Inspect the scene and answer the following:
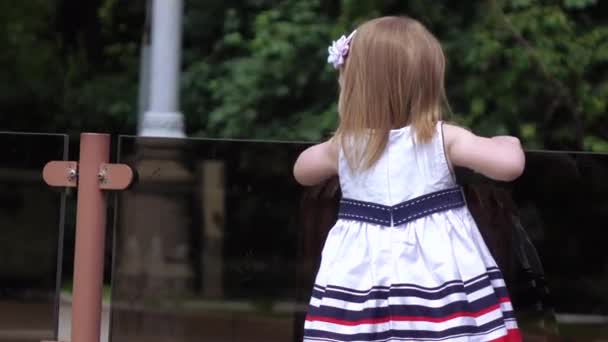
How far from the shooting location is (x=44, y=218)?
3.11 metres

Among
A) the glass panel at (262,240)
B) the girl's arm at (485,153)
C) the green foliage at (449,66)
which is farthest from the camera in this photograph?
the green foliage at (449,66)

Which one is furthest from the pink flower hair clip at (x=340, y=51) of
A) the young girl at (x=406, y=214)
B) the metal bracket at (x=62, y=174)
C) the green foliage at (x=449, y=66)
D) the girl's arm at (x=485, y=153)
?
the green foliage at (x=449, y=66)

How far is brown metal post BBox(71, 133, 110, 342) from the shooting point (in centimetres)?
296

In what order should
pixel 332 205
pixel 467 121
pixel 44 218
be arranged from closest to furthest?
pixel 332 205 < pixel 44 218 < pixel 467 121

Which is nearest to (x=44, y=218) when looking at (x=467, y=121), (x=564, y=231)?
(x=564, y=231)

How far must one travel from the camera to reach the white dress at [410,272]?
93.4 inches

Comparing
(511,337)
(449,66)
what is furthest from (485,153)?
(449,66)

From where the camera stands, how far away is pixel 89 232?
296 cm

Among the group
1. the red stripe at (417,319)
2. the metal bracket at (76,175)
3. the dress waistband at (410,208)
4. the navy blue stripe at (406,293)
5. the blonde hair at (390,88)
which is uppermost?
the blonde hair at (390,88)

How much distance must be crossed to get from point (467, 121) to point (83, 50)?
19.7 feet

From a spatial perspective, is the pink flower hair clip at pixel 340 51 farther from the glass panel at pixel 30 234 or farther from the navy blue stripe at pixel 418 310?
the glass panel at pixel 30 234

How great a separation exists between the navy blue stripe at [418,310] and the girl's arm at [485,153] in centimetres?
28

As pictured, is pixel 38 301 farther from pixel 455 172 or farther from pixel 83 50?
pixel 83 50

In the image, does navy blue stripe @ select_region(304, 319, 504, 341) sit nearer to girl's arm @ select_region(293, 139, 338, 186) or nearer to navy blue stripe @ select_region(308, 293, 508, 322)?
navy blue stripe @ select_region(308, 293, 508, 322)
